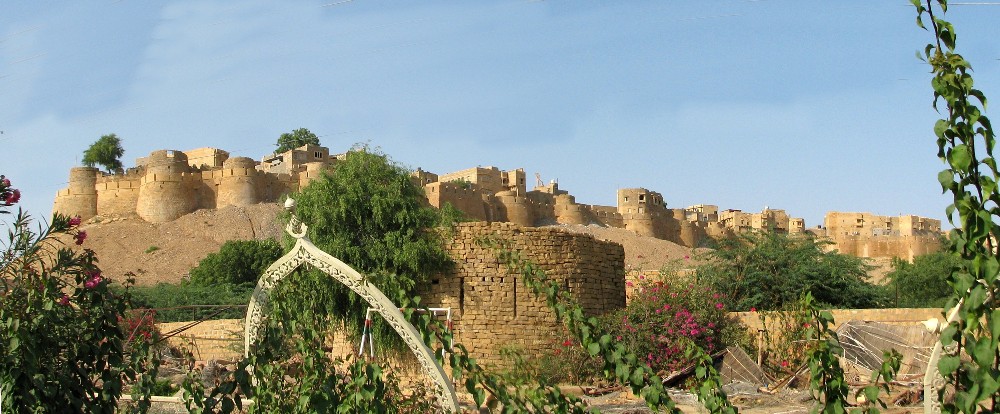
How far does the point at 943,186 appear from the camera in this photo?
3160 mm

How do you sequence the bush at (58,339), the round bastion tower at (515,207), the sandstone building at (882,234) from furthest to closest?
the sandstone building at (882,234)
the round bastion tower at (515,207)
the bush at (58,339)

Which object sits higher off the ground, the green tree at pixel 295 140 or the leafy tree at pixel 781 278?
the green tree at pixel 295 140

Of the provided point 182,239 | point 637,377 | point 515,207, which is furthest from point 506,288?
point 515,207

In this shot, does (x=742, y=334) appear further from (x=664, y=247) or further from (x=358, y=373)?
(x=664, y=247)

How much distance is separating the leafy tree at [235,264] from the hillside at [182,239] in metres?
4.52

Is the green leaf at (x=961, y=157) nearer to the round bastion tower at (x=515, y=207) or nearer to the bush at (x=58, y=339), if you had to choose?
the bush at (x=58, y=339)

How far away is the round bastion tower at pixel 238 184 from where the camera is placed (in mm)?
51281

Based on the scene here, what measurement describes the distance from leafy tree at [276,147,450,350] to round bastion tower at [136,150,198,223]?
37229mm

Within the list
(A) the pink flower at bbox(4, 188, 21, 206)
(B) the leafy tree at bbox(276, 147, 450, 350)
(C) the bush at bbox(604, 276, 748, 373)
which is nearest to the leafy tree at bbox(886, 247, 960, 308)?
(C) the bush at bbox(604, 276, 748, 373)

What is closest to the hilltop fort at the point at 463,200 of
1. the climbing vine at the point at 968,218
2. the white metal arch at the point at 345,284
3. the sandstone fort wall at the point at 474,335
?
the sandstone fort wall at the point at 474,335

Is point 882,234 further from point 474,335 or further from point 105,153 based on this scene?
point 474,335

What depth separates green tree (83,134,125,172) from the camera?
62812mm

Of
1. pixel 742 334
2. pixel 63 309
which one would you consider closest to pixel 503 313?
pixel 742 334

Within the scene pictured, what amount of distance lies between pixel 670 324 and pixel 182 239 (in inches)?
1527
